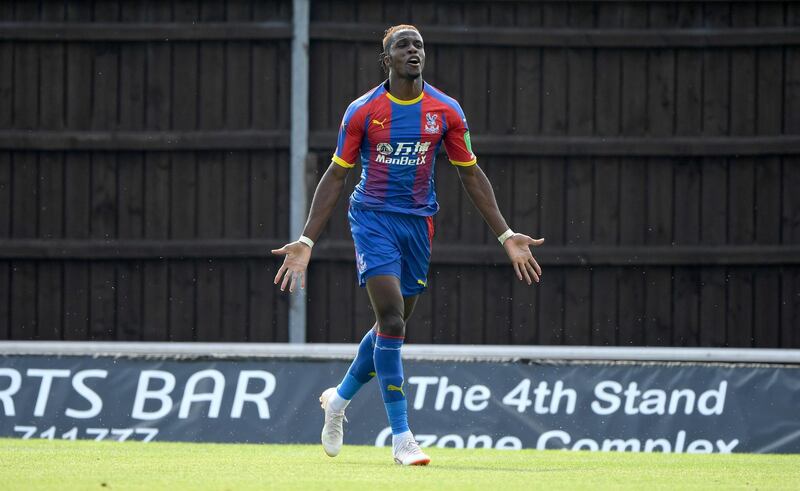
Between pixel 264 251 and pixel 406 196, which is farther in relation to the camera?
pixel 264 251

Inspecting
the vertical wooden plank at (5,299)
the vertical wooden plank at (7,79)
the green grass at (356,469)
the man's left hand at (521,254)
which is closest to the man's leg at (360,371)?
the green grass at (356,469)

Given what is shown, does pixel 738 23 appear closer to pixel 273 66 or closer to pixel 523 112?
pixel 523 112

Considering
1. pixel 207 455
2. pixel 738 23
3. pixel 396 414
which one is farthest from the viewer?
pixel 738 23

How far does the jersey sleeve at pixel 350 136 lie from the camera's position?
6457mm

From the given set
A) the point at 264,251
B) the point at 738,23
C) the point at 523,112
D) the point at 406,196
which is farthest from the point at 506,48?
the point at 406,196

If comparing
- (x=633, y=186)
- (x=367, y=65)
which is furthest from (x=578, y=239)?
(x=367, y=65)

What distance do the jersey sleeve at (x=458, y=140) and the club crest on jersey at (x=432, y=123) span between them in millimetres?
76

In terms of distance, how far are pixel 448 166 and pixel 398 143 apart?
15.7 feet

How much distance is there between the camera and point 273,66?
11.2 metres

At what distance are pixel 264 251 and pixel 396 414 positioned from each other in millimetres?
4980

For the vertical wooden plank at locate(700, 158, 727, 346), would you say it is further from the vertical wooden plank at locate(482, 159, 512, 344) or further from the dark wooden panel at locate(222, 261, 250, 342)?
the dark wooden panel at locate(222, 261, 250, 342)

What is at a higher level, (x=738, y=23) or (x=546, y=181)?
(x=738, y=23)

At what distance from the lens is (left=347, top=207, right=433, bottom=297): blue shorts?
6449 mm

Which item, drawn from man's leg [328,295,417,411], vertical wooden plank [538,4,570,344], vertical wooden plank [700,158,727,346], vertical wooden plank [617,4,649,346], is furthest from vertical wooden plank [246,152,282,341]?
man's leg [328,295,417,411]
